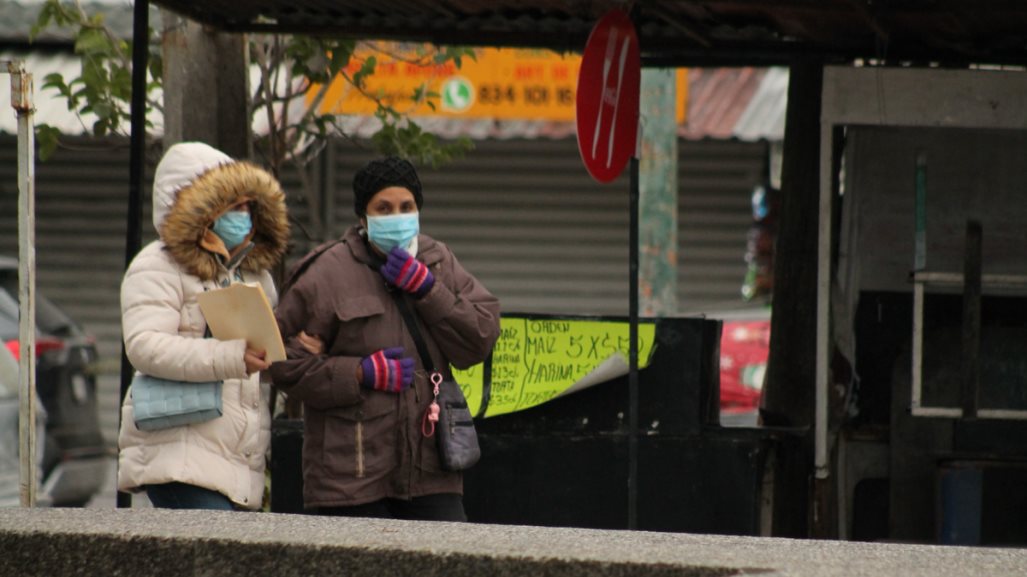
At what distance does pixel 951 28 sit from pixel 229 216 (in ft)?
10.1

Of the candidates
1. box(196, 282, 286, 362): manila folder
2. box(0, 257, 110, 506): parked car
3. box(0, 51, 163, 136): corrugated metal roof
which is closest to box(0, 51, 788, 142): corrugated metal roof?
box(0, 51, 163, 136): corrugated metal roof

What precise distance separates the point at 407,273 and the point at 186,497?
91cm

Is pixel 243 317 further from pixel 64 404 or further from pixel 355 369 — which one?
pixel 64 404

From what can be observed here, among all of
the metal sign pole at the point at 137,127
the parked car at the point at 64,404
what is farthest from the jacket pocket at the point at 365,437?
the parked car at the point at 64,404

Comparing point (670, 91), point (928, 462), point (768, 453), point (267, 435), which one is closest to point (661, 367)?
point (768, 453)

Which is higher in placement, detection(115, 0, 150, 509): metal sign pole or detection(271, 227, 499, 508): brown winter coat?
detection(115, 0, 150, 509): metal sign pole

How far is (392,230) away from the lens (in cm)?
481

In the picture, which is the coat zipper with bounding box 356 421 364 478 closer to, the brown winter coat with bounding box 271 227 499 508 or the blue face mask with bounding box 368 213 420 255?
the brown winter coat with bounding box 271 227 499 508

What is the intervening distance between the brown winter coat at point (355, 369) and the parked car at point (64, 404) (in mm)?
3657

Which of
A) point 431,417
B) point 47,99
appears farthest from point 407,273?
point 47,99

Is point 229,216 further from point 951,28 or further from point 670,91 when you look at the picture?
point 670,91

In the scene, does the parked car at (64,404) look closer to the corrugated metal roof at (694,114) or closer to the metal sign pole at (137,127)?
the metal sign pole at (137,127)

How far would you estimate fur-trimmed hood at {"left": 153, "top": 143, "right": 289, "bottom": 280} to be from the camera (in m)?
4.67

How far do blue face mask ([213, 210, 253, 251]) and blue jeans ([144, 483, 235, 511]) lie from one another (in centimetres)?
74
